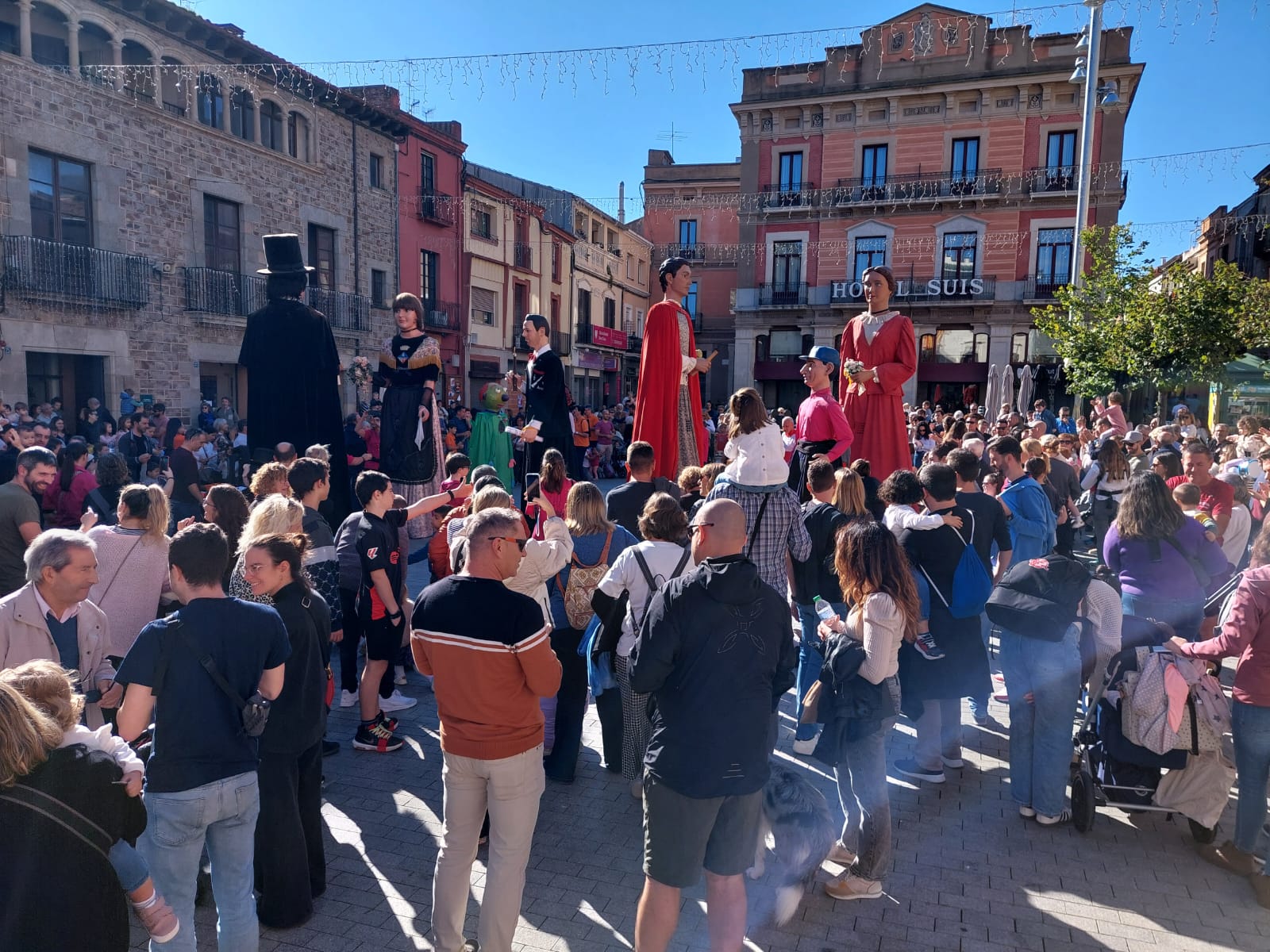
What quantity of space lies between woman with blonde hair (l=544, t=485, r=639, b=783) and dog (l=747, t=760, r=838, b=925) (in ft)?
4.85

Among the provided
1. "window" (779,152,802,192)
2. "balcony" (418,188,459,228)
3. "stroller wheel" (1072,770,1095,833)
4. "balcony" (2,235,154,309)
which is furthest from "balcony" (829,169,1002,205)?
"stroller wheel" (1072,770,1095,833)

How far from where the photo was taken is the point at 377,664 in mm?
5125

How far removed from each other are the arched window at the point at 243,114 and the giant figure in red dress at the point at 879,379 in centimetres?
1629

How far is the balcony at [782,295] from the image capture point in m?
32.0

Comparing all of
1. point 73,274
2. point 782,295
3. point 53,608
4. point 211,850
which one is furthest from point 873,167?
point 211,850

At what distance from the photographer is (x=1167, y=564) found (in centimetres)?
471

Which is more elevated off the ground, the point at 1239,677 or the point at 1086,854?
the point at 1239,677

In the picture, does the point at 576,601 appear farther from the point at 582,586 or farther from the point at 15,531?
the point at 15,531

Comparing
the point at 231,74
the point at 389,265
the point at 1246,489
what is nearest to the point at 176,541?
the point at 1246,489

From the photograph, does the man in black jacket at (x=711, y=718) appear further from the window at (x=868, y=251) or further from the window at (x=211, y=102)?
the window at (x=868, y=251)

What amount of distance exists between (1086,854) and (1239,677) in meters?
1.09

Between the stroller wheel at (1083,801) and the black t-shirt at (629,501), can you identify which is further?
the black t-shirt at (629,501)

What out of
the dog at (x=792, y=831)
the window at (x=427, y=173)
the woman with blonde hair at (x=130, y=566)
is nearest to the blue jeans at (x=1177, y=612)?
the dog at (x=792, y=831)

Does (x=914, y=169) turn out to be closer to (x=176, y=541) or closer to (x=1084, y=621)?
(x=1084, y=621)
